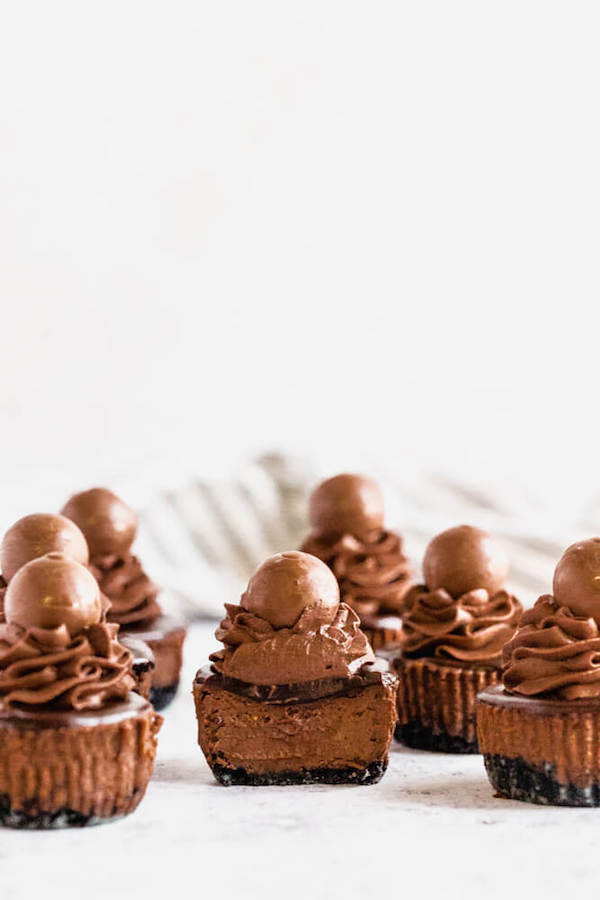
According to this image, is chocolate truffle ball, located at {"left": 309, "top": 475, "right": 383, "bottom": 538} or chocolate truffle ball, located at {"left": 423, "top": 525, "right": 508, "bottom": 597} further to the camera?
chocolate truffle ball, located at {"left": 309, "top": 475, "right": 383, "bottom": 538}

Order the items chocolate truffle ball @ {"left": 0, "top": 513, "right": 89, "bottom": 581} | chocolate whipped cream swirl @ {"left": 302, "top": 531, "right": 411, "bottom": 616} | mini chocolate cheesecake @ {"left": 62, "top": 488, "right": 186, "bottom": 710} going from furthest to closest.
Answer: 1. chocolate whipped cream swirl @ {"left": 302, "top": 531, "right": 411, "bottom": 616}
2. mini chocolate cheesecake @ {"left": 62, "top": 488, "right": 186, "bottom": 710}
3. chocolate truffle ball @ {"left": 0, "top": 513, "right": 89, "bottom": 581}

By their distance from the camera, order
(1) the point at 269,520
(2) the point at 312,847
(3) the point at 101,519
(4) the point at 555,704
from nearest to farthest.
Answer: (2) the point at 312,847
(4) the point at 555,704
(3) the point at 101,519
(1) the point at 269,520

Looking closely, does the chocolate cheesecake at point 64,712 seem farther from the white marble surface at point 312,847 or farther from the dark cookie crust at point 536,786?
the dark cookie crust at point 536,786

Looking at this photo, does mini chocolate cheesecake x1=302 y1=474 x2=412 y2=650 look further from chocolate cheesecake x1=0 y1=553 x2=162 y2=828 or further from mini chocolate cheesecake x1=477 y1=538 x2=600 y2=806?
chocolate cheesecake x1=0 y1=553 x2=162 y2=828

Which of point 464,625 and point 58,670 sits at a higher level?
point 58,670

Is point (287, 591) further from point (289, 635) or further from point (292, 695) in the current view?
point (292, 695)

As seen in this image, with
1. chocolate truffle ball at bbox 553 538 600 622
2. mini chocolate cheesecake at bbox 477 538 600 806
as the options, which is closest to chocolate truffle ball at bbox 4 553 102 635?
mini chocolate cheesecake at bbox 477 538 600 806

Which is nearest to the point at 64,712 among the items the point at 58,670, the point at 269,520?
the point at 58,670

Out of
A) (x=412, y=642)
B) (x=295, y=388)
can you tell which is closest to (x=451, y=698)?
(x=412, y=642)

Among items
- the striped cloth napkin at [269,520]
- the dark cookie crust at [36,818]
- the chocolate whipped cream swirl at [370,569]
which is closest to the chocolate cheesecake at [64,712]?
the dark cookie crust at [36,818]
